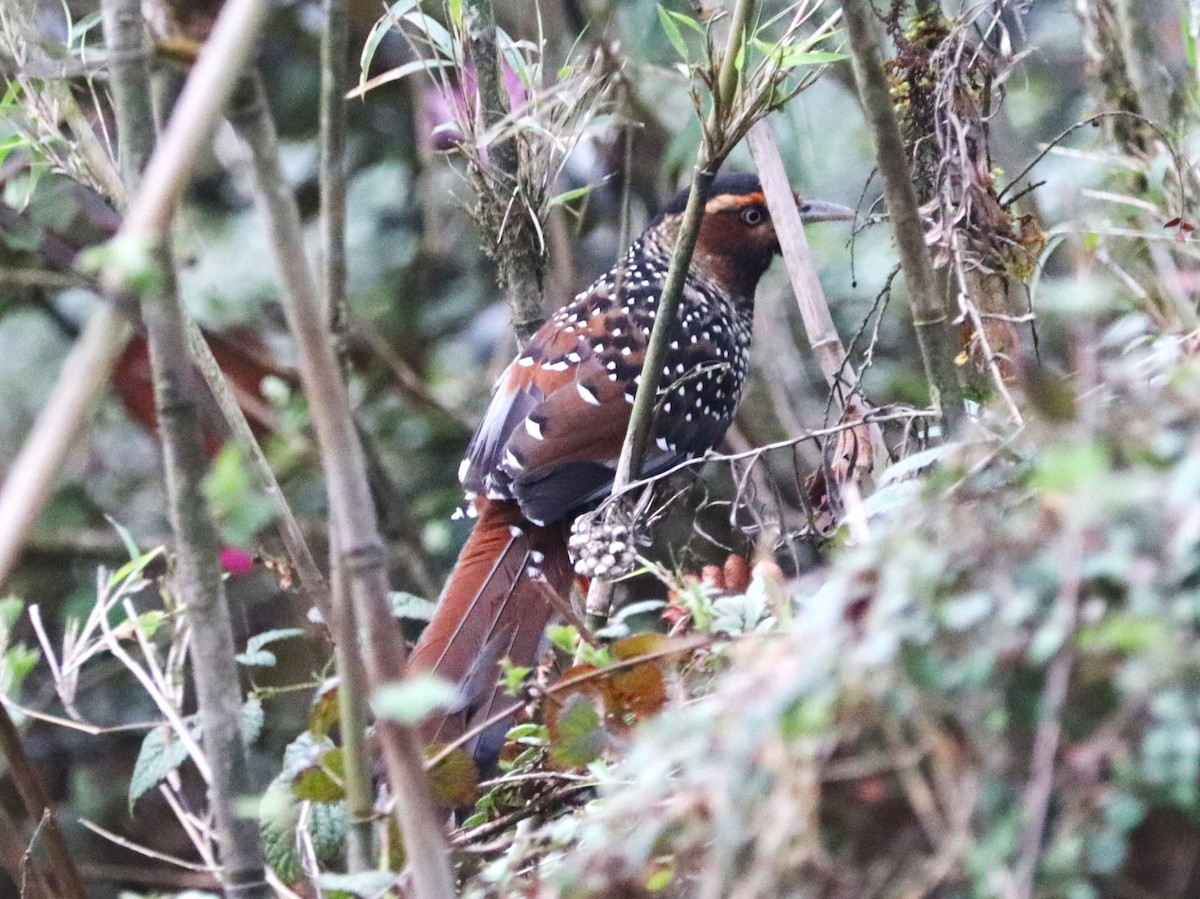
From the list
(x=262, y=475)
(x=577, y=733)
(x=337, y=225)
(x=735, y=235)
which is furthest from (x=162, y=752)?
(x=735, y=235)

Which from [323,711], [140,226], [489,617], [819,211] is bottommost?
[489,617]

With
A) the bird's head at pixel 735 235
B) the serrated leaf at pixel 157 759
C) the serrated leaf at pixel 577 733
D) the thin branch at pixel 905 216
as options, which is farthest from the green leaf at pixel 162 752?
the bird's head at pixel 735 235

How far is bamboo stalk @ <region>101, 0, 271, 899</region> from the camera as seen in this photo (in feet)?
3.86

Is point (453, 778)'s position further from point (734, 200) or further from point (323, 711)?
point (734, 200)

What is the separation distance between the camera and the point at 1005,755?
940mm

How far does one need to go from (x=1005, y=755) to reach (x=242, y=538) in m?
0.55

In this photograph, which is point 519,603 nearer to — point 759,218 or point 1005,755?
point 759,218

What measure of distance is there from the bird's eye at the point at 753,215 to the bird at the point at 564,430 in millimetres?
265

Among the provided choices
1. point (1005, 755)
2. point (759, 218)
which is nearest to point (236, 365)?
point (759, 218)

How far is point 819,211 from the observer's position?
329cm

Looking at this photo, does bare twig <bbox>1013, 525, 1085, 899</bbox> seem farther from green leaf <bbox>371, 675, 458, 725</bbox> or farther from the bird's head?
the bird's head

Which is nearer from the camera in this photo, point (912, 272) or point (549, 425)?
point (912, 272)

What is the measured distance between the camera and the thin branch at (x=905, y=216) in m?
1.61

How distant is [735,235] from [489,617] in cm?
156
